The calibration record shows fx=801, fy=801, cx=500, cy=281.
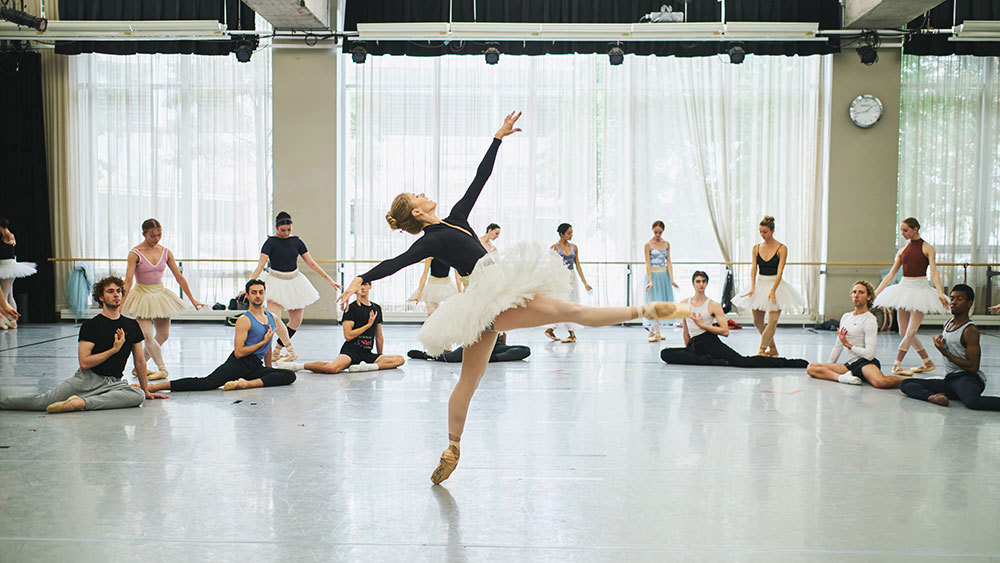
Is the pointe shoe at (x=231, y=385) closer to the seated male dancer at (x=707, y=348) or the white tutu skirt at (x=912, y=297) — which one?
the seated male dancer at (x=707, y=348)

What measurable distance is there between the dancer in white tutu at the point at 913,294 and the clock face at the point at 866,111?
13.9ft

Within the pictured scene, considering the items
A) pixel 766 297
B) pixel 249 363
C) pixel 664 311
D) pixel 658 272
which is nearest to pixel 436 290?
pixel 249 363

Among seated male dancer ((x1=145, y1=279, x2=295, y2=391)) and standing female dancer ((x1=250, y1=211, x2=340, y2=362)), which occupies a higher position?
standing female dancer ((x1=250, y1=211, x2=340, y2=362))

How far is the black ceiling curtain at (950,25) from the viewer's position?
33.3ft

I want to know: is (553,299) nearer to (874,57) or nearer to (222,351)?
(222,351)

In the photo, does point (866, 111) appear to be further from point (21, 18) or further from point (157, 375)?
point (21, 18)

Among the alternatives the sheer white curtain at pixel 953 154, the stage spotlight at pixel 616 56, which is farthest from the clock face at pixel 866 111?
the stage spotlight at pixel 616 56

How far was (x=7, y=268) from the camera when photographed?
385 inches

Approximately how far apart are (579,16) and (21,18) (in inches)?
255

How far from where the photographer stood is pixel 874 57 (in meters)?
10.2

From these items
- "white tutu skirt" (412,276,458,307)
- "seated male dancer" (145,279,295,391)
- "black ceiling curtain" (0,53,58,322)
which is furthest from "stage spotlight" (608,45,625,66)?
"black ceiling curtain" (0,53,58,322)

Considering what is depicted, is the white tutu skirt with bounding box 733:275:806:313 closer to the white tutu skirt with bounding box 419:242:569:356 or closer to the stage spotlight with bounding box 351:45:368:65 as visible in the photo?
the white tutu skirt with bounding box 419:242:569:356

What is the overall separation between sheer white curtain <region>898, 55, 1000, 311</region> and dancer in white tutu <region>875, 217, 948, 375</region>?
4.30 m

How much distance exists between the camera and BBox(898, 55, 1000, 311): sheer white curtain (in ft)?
36.5
